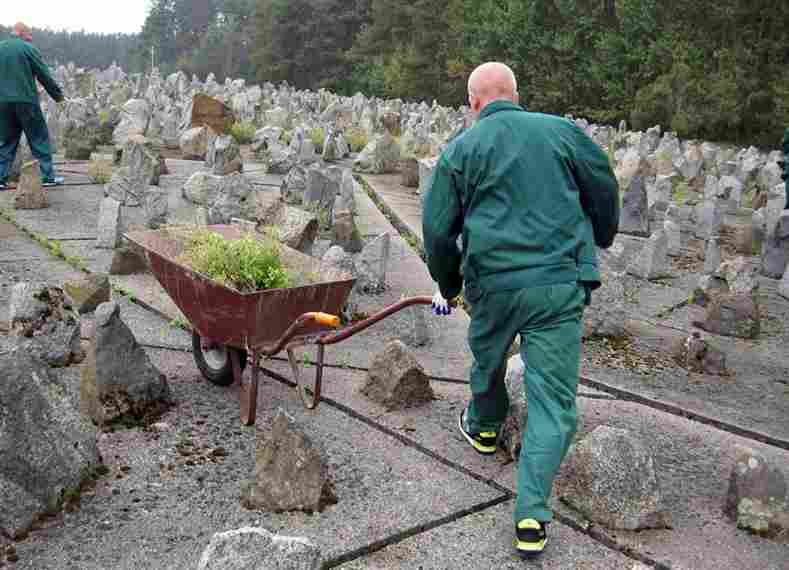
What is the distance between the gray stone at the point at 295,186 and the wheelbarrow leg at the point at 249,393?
4833 mm

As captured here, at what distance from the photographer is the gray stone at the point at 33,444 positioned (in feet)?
9.84

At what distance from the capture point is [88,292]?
5.29 m

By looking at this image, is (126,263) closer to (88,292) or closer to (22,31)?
(88,292)

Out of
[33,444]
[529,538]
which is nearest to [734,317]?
[529,538]

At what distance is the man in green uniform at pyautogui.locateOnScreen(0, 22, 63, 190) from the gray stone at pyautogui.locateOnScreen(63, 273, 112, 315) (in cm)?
414

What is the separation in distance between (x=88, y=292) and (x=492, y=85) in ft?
10.0

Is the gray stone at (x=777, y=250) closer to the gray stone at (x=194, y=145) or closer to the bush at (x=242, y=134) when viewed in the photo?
the gray stone at (x=194, y=145)

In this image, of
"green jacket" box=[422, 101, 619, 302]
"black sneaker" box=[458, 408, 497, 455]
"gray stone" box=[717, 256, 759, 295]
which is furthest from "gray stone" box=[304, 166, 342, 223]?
"green jacket" box=[422, 101, 619, 302]

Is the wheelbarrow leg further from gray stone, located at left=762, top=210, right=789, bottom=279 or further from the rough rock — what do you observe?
the rough rock

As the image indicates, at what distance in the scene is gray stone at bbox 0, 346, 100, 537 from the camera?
3.00 metres

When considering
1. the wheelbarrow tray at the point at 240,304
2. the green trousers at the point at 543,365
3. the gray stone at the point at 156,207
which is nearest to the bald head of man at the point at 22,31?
the gray stone at the point at 156,207

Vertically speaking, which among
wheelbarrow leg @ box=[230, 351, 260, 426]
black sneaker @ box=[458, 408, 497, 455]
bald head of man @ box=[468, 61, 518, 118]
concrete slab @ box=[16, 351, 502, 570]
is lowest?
concrete slab @ box=[16, 351, 502, 570]

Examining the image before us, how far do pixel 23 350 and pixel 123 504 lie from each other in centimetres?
67

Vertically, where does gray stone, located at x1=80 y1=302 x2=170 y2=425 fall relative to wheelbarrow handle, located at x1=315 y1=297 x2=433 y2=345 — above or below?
below
